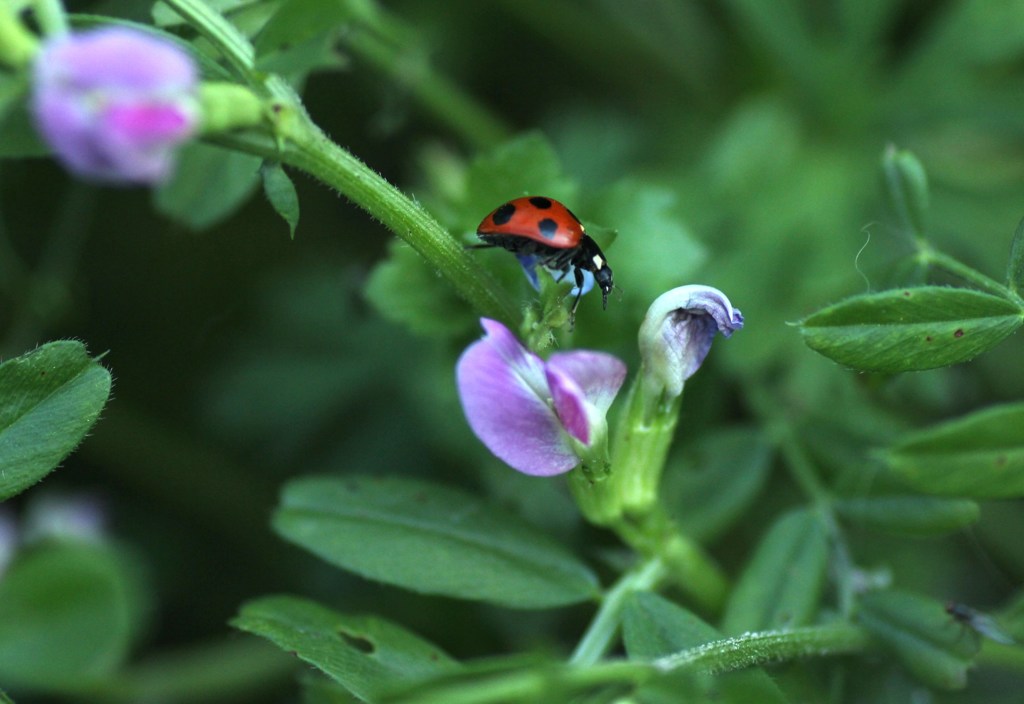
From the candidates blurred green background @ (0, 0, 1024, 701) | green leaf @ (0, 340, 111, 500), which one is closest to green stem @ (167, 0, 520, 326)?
green leaf @ (0, 340, 111, 500)

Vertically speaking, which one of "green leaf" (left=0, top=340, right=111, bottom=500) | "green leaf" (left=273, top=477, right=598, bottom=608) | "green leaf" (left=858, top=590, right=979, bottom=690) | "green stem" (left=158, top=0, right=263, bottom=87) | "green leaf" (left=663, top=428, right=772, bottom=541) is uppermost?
"green leaf" (left=663, top=428, right=772, bottom=541)

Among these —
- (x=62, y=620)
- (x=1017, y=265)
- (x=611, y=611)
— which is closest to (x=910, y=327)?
(x=1017, y=265)

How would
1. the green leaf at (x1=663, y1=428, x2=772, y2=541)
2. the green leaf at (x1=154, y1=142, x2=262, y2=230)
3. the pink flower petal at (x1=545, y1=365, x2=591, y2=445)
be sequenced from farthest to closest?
1. the green leaf at (x1=663, y1=428, x2=772, y2=541)
2. the green leaf at (x1=154, y1=142, x2=262, y2=230)
3. the pink flower petal at (x1=545, y1=365, x2=591, y2=445)

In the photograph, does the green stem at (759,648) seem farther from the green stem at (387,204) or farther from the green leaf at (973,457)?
the green stem at (387,204)

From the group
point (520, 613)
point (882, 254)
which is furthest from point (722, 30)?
point (520, 613)

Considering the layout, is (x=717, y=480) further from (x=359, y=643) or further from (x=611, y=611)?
(x=359, y=643)

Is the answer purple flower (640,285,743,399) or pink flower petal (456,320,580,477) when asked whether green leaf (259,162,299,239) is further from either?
purple flower (640,285,743,399)
